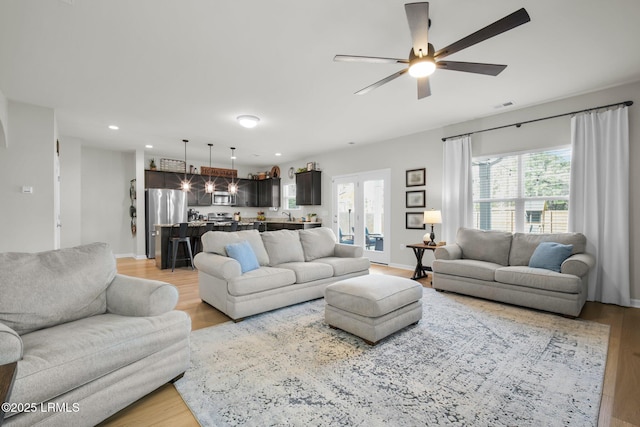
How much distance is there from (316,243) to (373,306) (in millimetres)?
2021

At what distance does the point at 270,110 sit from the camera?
175 inches

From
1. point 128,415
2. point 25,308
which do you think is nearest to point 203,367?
point 128,415

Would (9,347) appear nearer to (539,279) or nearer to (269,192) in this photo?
(539,279)

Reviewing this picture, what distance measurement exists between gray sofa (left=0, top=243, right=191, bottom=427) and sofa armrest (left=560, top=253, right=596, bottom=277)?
3.90 metres

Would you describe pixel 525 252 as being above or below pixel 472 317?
above

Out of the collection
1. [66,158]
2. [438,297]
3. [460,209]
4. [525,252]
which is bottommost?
[438,297]

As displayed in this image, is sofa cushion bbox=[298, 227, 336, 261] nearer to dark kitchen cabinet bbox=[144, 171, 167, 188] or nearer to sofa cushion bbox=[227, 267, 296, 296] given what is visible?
sofa cushion bbox=[227, 267, 296, 296]

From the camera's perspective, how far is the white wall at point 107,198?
23.1 ft

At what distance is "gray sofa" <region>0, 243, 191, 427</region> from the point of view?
1319 millimetres

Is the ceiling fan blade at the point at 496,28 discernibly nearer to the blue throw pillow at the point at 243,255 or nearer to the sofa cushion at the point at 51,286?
the blue throw pillow at the point at 243,255

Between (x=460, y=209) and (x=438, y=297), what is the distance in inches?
70.8

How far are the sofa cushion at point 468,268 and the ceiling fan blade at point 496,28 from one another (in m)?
2.75

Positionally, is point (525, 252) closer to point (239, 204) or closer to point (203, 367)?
point (203, 367)

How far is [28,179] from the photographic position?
161 inches
